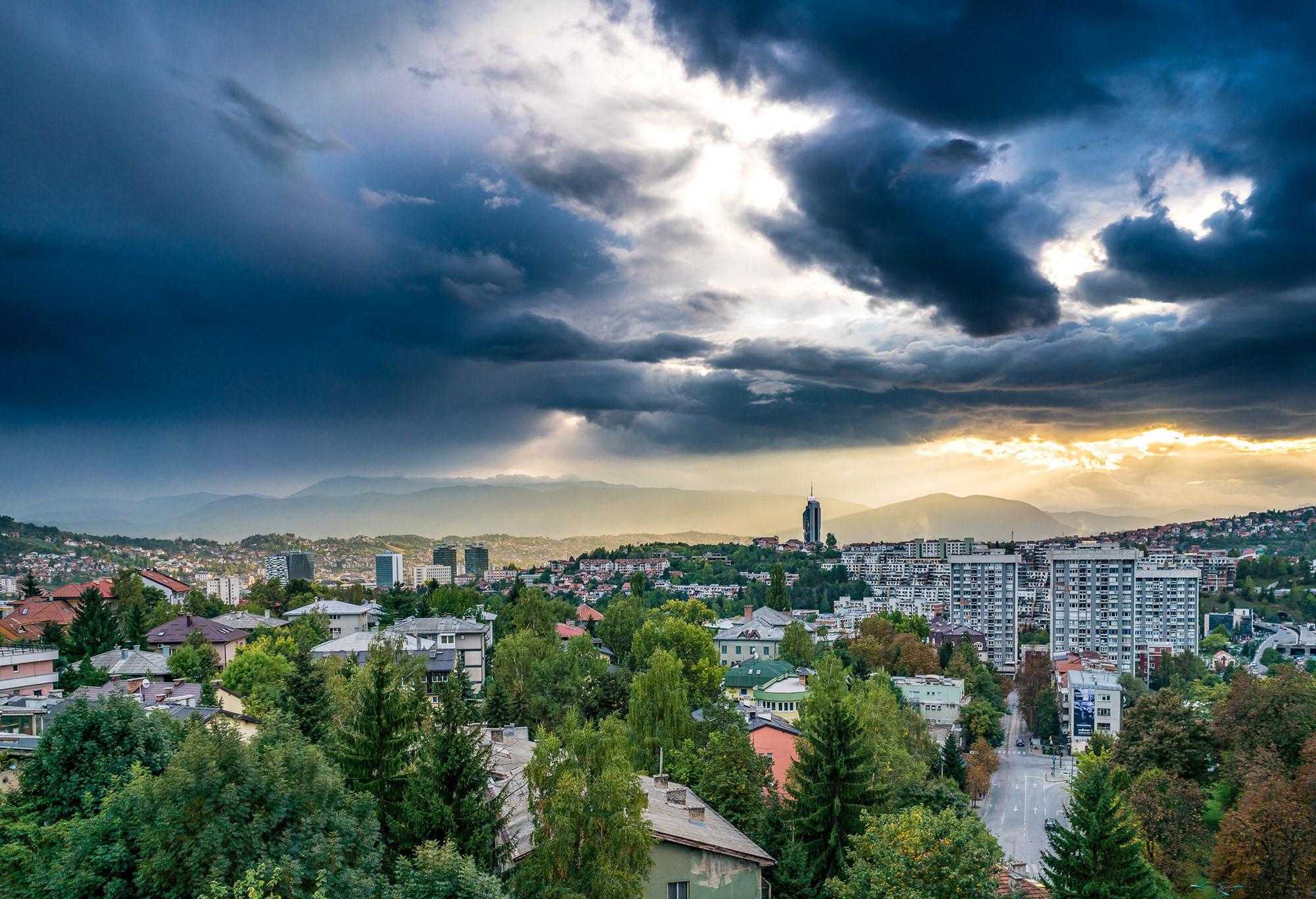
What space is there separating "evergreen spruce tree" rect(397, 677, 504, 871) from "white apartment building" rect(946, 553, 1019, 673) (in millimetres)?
122252

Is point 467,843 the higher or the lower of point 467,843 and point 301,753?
the lower

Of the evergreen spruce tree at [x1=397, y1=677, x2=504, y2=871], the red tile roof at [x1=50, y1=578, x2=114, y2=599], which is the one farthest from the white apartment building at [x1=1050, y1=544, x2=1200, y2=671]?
the evergreen spruce tree at [x1=397, y1=677, x2=504, y2=871]

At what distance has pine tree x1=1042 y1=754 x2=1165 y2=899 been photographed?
2064 centimetres

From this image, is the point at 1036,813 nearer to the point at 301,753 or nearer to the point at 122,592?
the point at 301,753

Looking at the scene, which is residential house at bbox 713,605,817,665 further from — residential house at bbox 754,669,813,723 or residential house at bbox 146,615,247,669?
residential house at bbox 146,615,247,669

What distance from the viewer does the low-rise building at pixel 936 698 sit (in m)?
73.6

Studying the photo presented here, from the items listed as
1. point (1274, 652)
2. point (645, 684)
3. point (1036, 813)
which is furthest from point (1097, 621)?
point (645, 684)

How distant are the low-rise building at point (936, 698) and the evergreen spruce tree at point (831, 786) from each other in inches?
1962

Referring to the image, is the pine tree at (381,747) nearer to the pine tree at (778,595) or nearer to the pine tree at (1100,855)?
the pine tree at (1100,855)

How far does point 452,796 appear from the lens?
16.3m

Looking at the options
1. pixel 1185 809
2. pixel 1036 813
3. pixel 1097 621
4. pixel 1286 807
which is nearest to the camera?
pixel 1286 807

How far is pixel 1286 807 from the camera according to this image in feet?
84.6

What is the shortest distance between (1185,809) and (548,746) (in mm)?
30164

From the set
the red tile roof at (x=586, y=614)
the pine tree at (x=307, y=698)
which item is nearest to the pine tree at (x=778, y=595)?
the red tile roof at (x=586, y=614)
